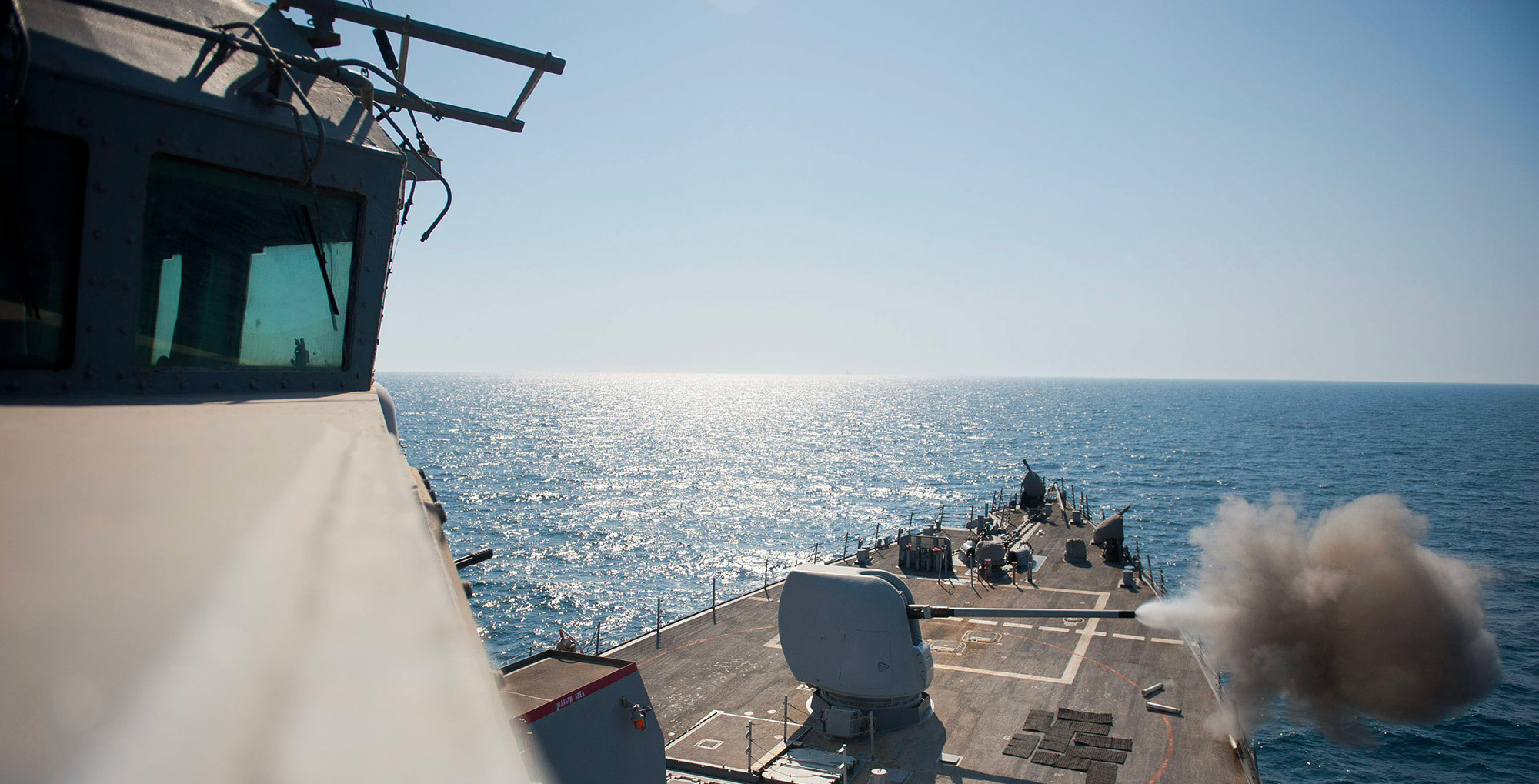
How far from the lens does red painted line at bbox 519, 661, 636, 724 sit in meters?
8.59

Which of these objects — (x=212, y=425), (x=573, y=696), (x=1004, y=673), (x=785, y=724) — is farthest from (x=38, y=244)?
(x=1004, y=673)

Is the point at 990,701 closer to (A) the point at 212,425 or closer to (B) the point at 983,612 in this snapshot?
(B) the point at 983,612

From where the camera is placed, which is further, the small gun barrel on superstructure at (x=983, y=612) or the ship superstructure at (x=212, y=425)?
the small gun barrel on superstructure at (x=983, y=612)

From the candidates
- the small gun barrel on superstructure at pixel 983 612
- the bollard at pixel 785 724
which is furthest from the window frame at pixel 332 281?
the small gun barrel on superstructure at pixel 983 612

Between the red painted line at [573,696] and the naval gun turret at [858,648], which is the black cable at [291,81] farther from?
the naval gun turret at [858,648]

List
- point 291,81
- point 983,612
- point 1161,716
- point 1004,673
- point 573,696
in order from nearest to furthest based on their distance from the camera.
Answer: point 291,81 < point 573,696 < point 983,612 < point 1161,716 < point 1004,673

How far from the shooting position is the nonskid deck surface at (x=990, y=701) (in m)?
16.0

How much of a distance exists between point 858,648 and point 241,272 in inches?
573

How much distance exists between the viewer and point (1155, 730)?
56.8 ft

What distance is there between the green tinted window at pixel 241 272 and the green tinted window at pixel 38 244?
0.36 m

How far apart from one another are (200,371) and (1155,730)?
60.0 feet

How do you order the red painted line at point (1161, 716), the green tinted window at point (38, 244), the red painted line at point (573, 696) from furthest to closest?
the red painted line at point (1161, 716) → the red painted line at point (573, 696) → the green tinted window at point (38, 244)

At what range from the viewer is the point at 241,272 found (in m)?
5.33

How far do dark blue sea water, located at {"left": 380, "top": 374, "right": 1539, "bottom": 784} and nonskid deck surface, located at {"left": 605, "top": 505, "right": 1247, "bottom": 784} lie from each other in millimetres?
5351
